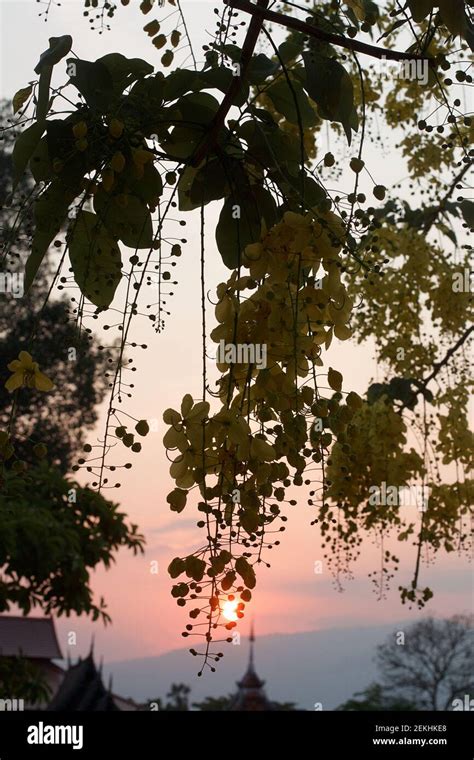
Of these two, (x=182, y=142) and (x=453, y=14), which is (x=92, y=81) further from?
(x=453, y=14)

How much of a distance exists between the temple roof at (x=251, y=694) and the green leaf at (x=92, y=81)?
10.8 m

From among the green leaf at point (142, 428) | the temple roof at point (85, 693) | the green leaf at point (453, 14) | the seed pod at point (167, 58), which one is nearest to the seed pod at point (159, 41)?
the seed pod at point (167, 58)

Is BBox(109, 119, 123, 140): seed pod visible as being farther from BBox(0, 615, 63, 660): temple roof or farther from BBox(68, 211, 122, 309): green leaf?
BBox(0, 615, 63, 660): temple roof

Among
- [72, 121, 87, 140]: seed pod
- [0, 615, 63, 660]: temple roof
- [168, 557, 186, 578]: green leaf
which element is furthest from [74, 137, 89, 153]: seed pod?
[0, 615, 63, 660]: temple roof

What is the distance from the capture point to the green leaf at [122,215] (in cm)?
87

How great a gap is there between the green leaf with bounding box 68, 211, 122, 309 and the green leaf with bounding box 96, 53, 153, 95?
0.13m

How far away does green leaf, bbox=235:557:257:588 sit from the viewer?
2.28 feet

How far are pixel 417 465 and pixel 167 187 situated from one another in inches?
50.2

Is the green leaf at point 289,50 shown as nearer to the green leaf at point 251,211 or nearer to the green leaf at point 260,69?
the green leaf at point 260,69

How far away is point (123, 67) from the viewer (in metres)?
0.90
